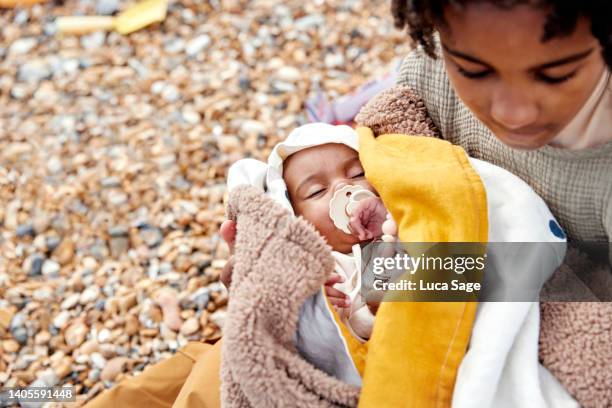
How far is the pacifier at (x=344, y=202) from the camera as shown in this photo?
1336 millimetres

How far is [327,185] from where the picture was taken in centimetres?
141

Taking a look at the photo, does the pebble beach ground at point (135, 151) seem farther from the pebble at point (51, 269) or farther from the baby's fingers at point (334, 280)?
the baby's fingers at point (334, 280)

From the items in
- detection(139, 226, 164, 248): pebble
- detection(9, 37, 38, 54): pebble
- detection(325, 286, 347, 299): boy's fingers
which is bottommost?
detection(139, 226, 164, 248): pebble

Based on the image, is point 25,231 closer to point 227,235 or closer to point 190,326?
point 190,326

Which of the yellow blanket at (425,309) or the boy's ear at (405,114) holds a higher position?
the boy's ear at (405,114)

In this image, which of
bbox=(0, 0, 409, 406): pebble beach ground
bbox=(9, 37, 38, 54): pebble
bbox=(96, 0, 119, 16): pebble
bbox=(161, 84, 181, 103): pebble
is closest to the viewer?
bbox=(0, 0, 409, 406): pebble beach ground

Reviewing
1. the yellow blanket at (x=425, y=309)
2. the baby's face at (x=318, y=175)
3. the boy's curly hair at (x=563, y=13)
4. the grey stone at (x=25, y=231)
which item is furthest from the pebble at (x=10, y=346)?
the boy's curly hair at (x=563, y=13)

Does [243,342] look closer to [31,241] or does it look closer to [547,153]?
[547,153]

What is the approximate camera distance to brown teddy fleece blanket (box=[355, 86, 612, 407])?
989 mm

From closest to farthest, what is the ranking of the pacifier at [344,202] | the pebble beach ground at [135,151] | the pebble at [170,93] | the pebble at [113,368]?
1. the pacifier at [344,202]
2. the pebble at [113,368]
3. the pebble beach ground at [135,151]
4. the pebble at [170,93]

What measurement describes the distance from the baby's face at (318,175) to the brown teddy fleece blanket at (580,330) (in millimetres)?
413

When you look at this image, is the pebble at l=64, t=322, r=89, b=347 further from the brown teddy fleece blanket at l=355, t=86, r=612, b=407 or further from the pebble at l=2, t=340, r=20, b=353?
the brown teddy fleece blanket at l=355, t=86, r=612, b=407

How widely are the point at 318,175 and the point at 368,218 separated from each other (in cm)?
17

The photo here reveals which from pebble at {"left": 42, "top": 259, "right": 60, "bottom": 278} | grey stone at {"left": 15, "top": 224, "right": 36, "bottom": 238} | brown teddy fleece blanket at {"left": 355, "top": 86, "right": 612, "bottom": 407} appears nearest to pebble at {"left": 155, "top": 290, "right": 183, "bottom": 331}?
pebble at {"left": 42, "top": 259, "right": 60, "bottom": 278}
